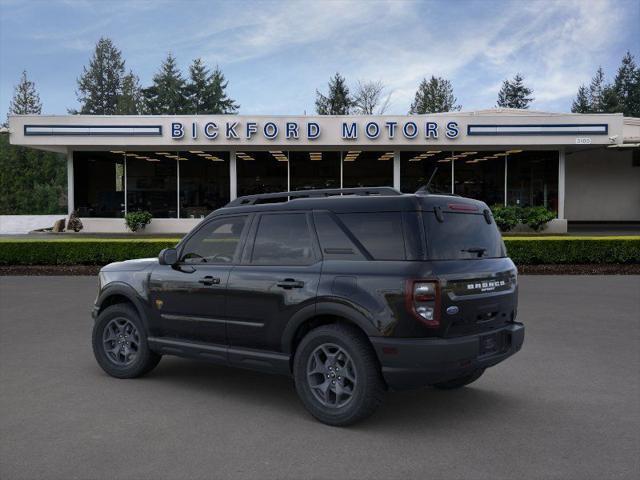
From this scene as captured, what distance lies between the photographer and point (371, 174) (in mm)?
28797

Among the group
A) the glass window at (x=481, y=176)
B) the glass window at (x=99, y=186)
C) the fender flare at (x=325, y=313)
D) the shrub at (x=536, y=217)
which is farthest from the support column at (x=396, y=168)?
the fender flare at (x=325, y=313)

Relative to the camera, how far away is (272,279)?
5332 mm

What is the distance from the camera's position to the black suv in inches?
183

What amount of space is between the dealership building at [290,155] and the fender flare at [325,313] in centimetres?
2149

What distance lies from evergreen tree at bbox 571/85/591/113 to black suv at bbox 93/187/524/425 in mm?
82467

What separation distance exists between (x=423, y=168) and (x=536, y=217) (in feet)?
18.6

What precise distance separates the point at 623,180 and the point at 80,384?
36077mm

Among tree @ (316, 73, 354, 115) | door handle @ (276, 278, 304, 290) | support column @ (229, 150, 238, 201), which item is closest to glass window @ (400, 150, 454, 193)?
support column @ (229, 150, 238, 201)

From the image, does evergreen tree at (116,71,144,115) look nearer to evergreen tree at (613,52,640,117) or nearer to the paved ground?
evergreen tree at (613,52,640,117)

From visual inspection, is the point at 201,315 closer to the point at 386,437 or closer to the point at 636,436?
the point at 386,437

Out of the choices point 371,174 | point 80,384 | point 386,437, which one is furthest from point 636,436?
point 371,174

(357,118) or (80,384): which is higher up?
(357,118)

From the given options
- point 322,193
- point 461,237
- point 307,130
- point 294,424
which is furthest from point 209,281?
point 307,130

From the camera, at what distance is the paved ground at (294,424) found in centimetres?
411
